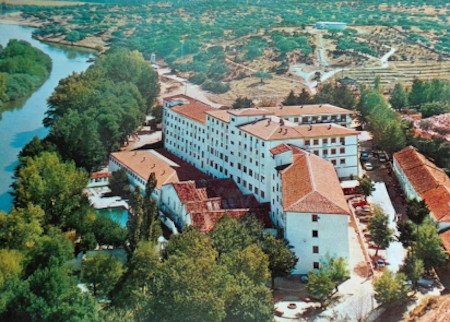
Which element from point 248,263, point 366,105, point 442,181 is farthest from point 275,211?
point 366,105

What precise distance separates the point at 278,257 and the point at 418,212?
14.1 feet

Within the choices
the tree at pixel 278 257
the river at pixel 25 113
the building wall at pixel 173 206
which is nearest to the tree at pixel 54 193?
the building wall at pixel 173 206

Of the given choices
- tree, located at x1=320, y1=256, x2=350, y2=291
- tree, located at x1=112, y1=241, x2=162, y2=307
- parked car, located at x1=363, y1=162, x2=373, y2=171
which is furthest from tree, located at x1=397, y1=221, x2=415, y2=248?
parked car, located at x1=363, y1=162, x2=373, y2=171

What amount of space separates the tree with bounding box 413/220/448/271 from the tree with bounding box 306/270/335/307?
7.94ft

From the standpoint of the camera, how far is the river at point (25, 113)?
2352 centimetres

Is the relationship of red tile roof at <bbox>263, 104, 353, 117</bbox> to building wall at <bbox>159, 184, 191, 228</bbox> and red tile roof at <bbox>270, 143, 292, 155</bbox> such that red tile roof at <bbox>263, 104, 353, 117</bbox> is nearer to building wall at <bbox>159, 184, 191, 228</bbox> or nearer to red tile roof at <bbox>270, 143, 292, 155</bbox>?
→ red tile roof at <bbox>270, 143, 292, 155</bbox>

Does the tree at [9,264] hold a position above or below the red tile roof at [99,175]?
above

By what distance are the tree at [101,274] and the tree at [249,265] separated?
2.37 m

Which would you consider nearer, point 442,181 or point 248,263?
point 248,263

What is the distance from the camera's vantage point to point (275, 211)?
17.2 metres

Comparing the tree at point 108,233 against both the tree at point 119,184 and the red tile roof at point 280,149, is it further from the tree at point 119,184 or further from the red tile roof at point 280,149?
the red tile roof at point 280,149

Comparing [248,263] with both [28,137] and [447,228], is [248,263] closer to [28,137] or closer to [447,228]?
[447,228]

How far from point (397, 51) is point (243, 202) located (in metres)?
28.7

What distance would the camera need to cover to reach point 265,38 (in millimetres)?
47562
